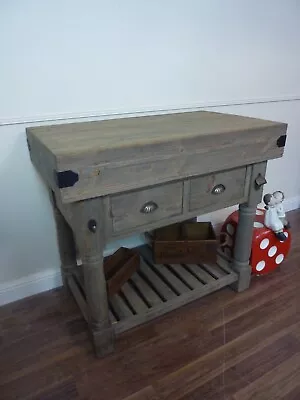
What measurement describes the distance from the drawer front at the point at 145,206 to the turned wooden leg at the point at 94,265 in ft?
0.20

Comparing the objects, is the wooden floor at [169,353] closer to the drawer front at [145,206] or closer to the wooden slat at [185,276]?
the wooden slat at [185,276]

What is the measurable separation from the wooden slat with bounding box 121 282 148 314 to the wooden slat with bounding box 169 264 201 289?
0.25 m

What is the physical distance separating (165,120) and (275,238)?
84 centimetres

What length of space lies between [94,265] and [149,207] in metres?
0.28

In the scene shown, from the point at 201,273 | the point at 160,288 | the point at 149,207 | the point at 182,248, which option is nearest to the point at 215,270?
the point at 201,273

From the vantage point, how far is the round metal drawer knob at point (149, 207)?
43.9 inches

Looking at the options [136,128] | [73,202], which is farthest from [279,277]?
[73,202]

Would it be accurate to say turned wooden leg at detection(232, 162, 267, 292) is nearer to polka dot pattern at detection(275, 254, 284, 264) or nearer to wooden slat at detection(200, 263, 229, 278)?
wooden slat at detection(200, 263, 229, 278)

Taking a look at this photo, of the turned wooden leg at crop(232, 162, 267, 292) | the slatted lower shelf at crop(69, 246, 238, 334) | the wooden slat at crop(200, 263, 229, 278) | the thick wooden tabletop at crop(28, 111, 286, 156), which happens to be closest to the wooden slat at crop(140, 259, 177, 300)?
the slatted lower shelf at crop(69, 246, 238, 334)

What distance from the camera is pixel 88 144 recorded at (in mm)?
982

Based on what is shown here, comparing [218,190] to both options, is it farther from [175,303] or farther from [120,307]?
[120,307]

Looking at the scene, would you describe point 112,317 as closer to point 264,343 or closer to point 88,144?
point 264,343

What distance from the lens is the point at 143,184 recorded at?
1.04m

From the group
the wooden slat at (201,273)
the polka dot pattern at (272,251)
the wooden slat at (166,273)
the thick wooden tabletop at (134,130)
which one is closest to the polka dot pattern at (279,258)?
the polka dot pattern at (272,251)
